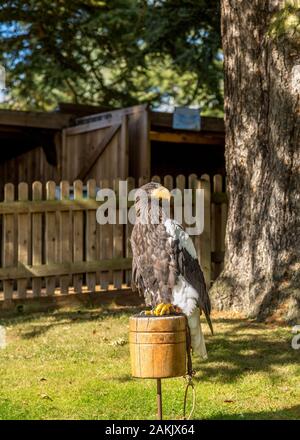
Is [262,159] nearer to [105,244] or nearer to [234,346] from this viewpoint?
[234,346]

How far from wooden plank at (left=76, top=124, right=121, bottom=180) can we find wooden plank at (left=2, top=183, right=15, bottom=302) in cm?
400

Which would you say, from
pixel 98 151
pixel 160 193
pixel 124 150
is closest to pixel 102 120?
pixel 98 151

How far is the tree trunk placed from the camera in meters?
8.53

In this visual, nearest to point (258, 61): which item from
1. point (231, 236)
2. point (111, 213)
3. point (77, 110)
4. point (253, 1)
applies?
point (253, 1)

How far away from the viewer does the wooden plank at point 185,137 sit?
14.8 meters

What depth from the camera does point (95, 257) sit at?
10812mm

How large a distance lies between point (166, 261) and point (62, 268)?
4641 millimetres

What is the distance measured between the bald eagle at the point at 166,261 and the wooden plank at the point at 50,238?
14.1 ft

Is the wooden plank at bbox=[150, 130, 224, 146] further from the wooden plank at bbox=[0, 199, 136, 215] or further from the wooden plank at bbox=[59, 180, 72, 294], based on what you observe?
the wooden plank at bbox=[59, 180, 72, 294]

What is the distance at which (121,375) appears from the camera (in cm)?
671

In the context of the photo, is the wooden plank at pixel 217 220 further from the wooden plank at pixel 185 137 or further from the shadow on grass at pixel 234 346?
the wooden plank at pixel 185 137

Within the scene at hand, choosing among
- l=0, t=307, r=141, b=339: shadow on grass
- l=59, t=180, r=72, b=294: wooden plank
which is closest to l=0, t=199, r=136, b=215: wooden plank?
l=59, t=180, r=72, b=294: wooden plank

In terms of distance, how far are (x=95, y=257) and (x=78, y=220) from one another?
24.9 inches

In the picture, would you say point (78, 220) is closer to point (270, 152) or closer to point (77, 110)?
point (270, 152)
